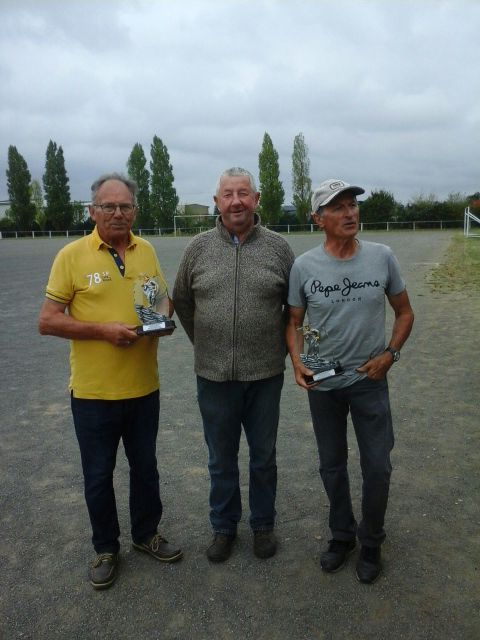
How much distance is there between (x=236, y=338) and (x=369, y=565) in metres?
1.44

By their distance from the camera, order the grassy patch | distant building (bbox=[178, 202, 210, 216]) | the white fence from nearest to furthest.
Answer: the grassy patch
the white fence
distant building (bbox=[178, 202, 210, 216])

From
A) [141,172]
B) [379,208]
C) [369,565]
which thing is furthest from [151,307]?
[141,172]

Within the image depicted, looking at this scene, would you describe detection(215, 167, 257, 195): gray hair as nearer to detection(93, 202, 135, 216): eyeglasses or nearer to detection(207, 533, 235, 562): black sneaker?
detection(93, 202, 135, 216): eyeglasses

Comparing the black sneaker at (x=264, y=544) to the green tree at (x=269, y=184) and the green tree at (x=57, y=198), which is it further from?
the green tree at (x=57, y=198)

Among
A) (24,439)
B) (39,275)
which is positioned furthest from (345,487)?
(39,275)

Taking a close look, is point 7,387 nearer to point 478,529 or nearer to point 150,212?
point 478,529

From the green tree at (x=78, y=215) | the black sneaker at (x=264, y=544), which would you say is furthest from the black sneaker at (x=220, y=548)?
the green tree at (x=78, y=215)

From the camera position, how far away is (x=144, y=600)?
2.92 meters

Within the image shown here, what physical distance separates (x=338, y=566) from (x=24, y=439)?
121 inches

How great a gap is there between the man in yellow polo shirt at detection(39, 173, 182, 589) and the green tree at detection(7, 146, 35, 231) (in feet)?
239

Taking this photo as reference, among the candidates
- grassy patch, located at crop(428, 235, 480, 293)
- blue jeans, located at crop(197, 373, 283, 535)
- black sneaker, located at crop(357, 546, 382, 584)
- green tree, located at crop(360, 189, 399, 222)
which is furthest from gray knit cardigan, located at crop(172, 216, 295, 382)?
green tree, located at crop(360, 189, 399, 222)

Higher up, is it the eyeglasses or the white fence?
the eyeglasses

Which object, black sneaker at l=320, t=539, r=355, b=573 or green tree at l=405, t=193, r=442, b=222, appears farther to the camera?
green tree at l=405, t=193, r=442, b=222

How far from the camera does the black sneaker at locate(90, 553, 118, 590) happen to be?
9.91 ft
